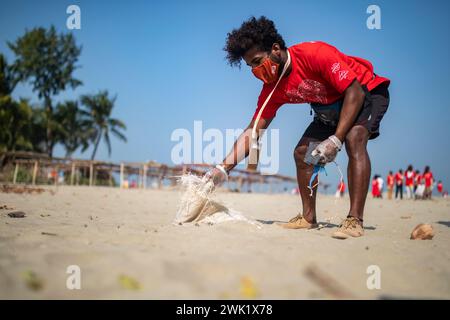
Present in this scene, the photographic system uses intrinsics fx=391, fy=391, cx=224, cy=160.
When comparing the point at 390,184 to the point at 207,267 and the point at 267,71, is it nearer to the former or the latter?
the point at 267,71

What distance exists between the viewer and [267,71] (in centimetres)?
312

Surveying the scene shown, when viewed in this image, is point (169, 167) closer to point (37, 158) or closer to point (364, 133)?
point (37, 158)

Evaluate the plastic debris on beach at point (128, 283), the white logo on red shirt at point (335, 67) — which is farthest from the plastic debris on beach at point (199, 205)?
the plastic debris on beach at point (128, 283)

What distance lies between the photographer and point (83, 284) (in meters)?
1.45

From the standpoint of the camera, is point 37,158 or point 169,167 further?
point 169,167

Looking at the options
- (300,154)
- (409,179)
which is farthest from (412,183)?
(300,154)

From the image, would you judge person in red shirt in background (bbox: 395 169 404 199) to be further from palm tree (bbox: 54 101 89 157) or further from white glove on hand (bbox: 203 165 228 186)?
palm tree (bbox: 54 101 89 157)

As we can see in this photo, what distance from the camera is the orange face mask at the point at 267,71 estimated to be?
3080 millimetres

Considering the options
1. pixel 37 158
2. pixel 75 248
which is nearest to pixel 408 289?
pixel 75 248

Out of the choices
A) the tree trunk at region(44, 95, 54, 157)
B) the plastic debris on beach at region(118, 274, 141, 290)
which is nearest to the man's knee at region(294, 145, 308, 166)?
the plastic debris on beach at region(118, 274, 141, 290)

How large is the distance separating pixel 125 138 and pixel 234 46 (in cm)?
3274

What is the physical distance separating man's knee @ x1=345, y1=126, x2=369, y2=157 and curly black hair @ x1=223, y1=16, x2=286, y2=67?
0.90 metres

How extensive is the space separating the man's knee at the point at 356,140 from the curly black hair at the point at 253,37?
90 centimetres

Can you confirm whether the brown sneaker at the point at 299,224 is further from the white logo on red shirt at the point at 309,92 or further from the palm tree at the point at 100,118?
the palm tree at the point at 100,118
